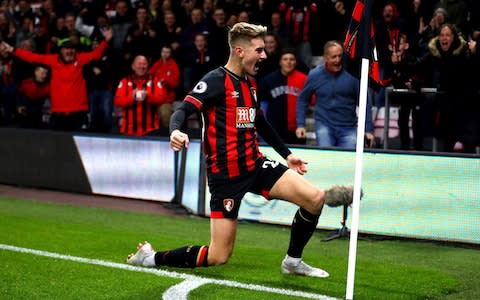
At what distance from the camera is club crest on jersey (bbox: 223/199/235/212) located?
23.2 ft

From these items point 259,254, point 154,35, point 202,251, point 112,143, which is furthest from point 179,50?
point 202,251

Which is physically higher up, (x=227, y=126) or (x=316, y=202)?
(x=227, y=126)

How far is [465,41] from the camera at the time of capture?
12.1m

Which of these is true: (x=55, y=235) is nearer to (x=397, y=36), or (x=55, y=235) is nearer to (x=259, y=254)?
(x=259, y=254)

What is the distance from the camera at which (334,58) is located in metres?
11.3

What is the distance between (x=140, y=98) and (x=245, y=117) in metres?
7.01

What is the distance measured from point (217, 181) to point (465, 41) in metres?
6.17

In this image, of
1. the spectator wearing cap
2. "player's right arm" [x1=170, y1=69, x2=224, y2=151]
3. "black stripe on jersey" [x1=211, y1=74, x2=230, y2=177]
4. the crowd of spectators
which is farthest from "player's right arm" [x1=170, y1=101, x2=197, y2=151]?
the spectator wearing cap

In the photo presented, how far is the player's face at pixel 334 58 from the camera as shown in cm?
1120

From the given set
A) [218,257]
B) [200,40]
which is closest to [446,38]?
[200,40]

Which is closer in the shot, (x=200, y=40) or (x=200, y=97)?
(x=200, y=97)

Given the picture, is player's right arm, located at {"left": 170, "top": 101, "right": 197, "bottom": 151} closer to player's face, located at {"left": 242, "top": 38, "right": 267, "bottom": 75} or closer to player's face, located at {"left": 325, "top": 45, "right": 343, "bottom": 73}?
player's face, located at {"left": 242, "top": 38, "right": 267, "bottom": 75}

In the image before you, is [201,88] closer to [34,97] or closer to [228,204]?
[228,204]

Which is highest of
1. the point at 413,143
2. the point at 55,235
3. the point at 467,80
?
the point at 467,80
